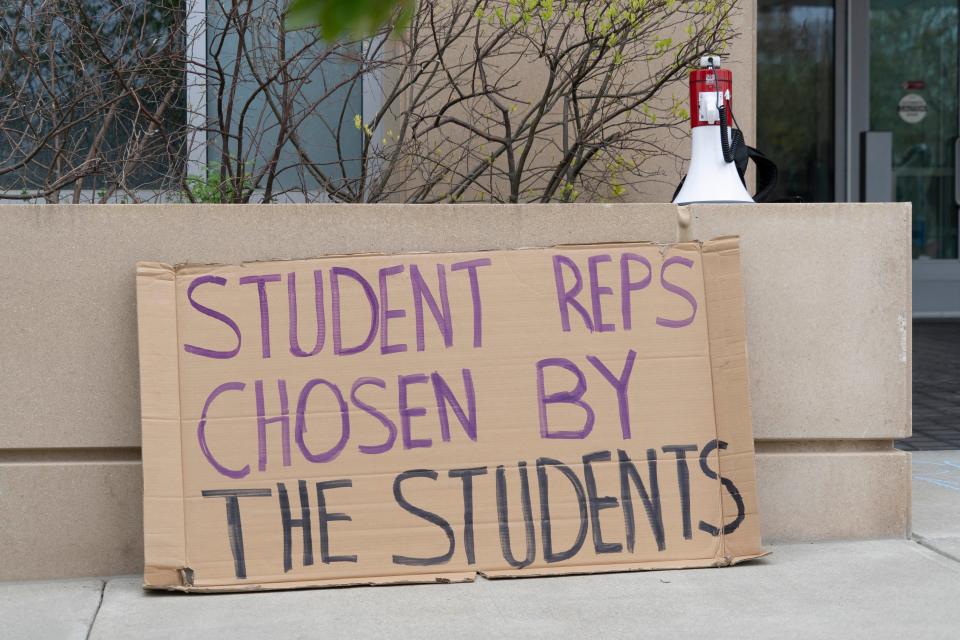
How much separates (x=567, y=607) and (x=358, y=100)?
3.31 metres

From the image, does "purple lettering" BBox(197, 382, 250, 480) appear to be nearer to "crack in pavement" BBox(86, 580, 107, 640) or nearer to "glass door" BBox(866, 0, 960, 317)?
"crack in pavement" BBox(86, 580, 107, 640)

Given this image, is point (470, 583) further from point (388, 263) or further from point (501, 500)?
point (388, 263)

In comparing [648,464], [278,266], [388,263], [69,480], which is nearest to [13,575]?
[69,480]

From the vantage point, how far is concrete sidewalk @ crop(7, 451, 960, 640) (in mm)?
2824

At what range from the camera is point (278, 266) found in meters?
3.32

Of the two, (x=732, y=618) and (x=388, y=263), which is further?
(x=388, y=263)

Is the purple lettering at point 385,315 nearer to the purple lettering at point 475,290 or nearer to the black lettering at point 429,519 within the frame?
the purple lettering at point 475,290

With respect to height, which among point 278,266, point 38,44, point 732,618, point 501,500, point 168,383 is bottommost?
point 732,618

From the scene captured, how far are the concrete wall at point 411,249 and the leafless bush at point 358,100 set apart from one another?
81 centimetres

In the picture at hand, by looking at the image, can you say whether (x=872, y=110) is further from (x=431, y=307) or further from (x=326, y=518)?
(x=326, y=518)

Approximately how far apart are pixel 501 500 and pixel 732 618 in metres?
0.74

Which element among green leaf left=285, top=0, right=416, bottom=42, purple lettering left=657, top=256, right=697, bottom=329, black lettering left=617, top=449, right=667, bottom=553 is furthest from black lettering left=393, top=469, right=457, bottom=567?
green leaf left=285, top=0, right=416, bottom=42

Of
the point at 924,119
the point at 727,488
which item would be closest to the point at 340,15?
the point at 727,488

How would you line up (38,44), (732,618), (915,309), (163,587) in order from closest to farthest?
(732,618)
(163,587)
(38,44)
(915,309)
